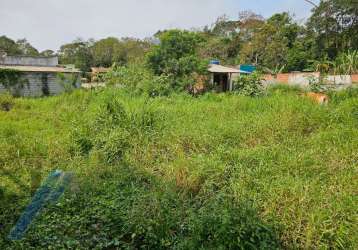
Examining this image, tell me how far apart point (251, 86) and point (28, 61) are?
56.9 feet

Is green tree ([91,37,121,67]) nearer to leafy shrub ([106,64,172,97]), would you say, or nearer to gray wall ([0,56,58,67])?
gray wall ([0,56,58,67])

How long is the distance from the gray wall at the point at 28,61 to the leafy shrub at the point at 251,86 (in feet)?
53.7

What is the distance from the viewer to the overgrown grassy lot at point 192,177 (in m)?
2.52

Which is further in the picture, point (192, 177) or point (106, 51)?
point (106, 51)

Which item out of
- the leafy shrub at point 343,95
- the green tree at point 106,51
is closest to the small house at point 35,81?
the leafy shrub at point 343,95

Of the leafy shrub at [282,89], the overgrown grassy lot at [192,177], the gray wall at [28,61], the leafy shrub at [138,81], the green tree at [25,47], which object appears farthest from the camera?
the green tree at [25,47]

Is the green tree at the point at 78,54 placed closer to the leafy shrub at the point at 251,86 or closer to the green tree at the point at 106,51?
the green tree at the point at 106,51

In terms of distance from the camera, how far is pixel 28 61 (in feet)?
68.1

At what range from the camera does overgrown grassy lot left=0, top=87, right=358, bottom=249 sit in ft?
8.25

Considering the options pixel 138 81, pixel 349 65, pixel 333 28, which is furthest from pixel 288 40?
pixel 138 81

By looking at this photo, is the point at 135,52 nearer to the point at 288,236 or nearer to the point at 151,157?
the point at 151,157

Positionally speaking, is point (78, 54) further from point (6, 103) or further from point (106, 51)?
point (6, 103)

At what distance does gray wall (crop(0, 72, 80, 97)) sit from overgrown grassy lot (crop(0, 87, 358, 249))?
9.34 metres

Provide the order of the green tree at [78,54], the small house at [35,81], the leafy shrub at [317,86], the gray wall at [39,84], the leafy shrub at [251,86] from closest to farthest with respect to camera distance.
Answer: the leafy shrub at [317,86] < the leafy shrub at [251,86] < the small house at [35,81] < the gray wall at [39,84] < the green tree at [78,54]
